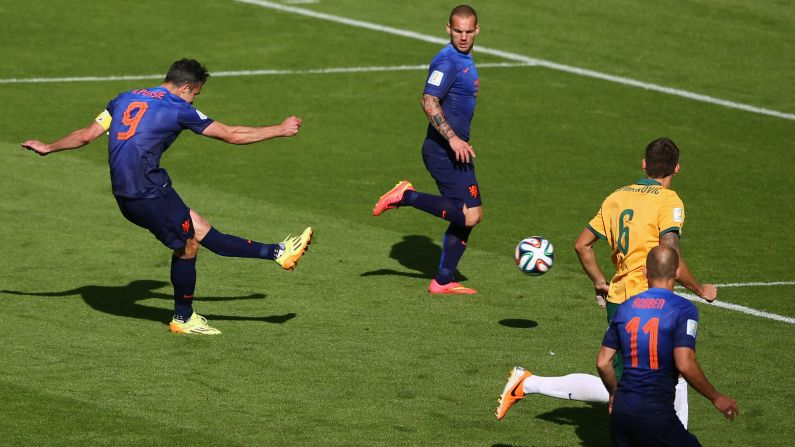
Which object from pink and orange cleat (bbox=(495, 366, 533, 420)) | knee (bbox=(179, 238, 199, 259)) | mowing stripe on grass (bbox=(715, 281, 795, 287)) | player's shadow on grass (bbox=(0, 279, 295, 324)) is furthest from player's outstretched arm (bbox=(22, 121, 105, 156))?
mowing stripe on grass (bbox=(715, 281, 795, 287))

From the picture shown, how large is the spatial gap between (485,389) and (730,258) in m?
5.47

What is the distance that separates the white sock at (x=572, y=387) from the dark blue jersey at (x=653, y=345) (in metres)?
1.65

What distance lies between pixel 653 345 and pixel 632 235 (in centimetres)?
171

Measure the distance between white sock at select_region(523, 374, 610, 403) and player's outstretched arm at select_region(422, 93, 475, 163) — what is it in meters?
4.08

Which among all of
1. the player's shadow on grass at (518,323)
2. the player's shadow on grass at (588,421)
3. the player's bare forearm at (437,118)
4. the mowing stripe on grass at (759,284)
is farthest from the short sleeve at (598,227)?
the mowing stripe on grass at (759,284)

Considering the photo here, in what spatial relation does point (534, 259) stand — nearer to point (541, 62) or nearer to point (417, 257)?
point (417, 257)

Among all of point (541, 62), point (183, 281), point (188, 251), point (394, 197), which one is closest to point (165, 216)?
point (188, 251)

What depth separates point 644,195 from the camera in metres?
10.0

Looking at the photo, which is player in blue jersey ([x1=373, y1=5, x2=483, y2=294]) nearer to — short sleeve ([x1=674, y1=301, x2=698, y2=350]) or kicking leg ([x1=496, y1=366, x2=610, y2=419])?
kicking leg ([x1=496, y1=366, x2=610, y2=419])

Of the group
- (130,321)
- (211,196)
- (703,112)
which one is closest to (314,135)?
(211,196)

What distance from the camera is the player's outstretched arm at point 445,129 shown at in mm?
14047

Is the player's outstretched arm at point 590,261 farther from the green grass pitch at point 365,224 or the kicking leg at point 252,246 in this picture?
the kicking leg at point 252,246

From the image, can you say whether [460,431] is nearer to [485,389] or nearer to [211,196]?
[485,389]

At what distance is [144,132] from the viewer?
1238 centimetres
